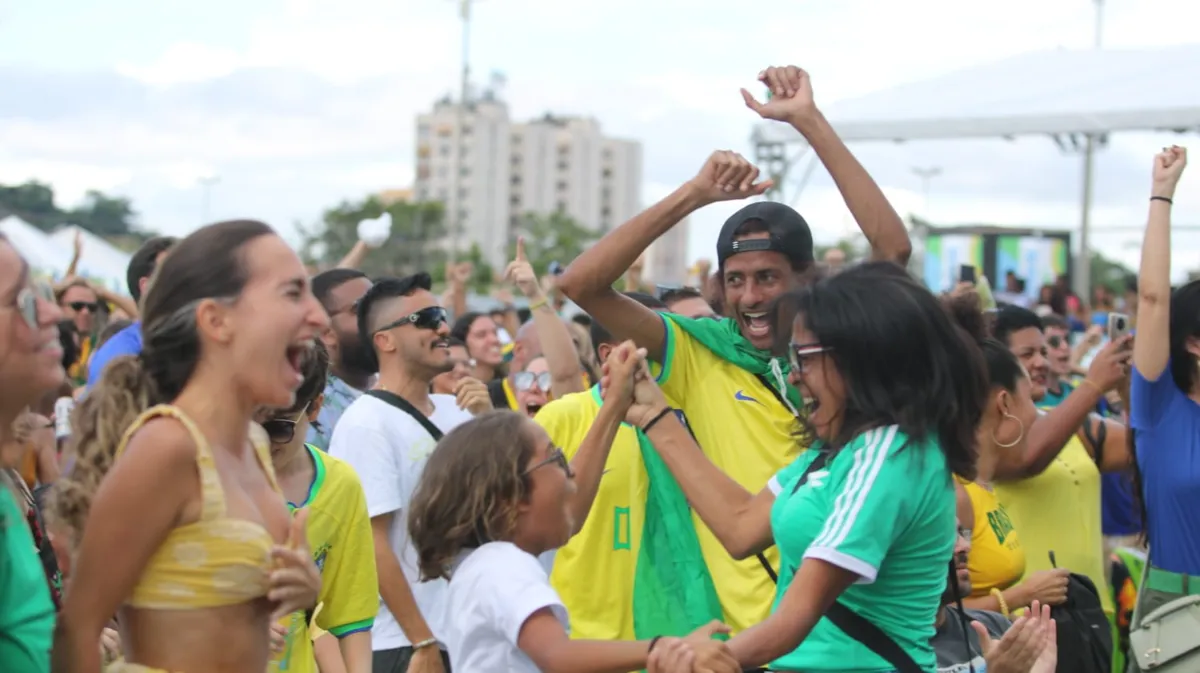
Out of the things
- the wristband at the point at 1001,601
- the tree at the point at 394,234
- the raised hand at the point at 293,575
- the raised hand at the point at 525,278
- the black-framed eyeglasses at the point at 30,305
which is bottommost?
the tree at the point at 394,234

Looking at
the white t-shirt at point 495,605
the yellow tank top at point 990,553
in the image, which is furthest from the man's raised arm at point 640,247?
the yellow tank top at point 990,553

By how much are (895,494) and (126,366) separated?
1.68 metres

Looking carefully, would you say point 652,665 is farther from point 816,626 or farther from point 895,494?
point 895,494

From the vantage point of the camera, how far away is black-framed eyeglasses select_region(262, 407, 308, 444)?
4.04m

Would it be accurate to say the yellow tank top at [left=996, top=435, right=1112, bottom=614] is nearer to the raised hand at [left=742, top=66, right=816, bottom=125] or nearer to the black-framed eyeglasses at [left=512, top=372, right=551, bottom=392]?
the raised hand at [left=742, top=66, right=816, bottom=125]

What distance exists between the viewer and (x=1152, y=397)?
529cm

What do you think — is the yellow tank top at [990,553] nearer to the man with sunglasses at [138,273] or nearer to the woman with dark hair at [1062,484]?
the woman with dark hair at [1062,484]

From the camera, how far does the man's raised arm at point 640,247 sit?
4.30m

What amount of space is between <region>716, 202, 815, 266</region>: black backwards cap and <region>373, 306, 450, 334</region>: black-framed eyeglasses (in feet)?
5.21

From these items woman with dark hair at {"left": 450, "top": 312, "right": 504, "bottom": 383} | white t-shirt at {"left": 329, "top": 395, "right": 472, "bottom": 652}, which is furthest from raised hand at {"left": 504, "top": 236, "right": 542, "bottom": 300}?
woman with dark hair at {"left": 450, "top": 312, "right": 504, "bottom": 383}

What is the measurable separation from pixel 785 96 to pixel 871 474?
6.27 ft

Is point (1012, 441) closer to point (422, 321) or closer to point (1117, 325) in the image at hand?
point (1117, 325)

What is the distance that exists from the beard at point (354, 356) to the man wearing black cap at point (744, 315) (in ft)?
6.83

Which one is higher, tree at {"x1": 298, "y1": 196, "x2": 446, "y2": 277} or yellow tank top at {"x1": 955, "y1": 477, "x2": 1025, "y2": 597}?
yellow tank top at {"x1": 955, "y1": 477, "x2": 1025, "y2": 597}
